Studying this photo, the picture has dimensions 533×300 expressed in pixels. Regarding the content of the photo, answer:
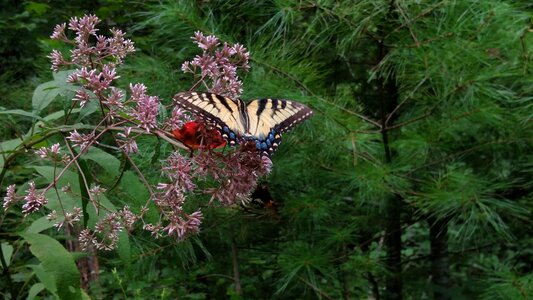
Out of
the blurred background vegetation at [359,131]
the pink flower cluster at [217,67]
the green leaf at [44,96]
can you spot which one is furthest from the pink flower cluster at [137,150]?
the blurred background vegetation at [359,131]

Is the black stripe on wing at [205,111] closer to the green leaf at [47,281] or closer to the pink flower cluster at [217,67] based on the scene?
the pink flower cluster at [217,67]

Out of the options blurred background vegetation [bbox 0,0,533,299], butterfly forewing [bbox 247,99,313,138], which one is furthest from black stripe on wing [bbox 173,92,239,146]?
blurred background vegetation [bbox 0,0,533,299]

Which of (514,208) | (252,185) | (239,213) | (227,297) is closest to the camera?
(252,185)

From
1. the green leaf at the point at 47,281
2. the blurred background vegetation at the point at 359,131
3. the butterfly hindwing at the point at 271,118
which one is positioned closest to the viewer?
the butterfly hindwing at the point at 271,118

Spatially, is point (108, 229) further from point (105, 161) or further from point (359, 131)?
point (359, 131)

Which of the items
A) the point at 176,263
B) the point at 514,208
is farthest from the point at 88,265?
the point at 514,208

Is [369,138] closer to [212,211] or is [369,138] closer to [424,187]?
[424,187]

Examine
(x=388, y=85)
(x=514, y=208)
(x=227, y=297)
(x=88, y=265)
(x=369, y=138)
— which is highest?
(x=388, y=85)

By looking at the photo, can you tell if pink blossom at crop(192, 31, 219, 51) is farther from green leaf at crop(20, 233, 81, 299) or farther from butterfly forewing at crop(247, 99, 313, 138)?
green leaf at crop(20, 233, 81, 299)
